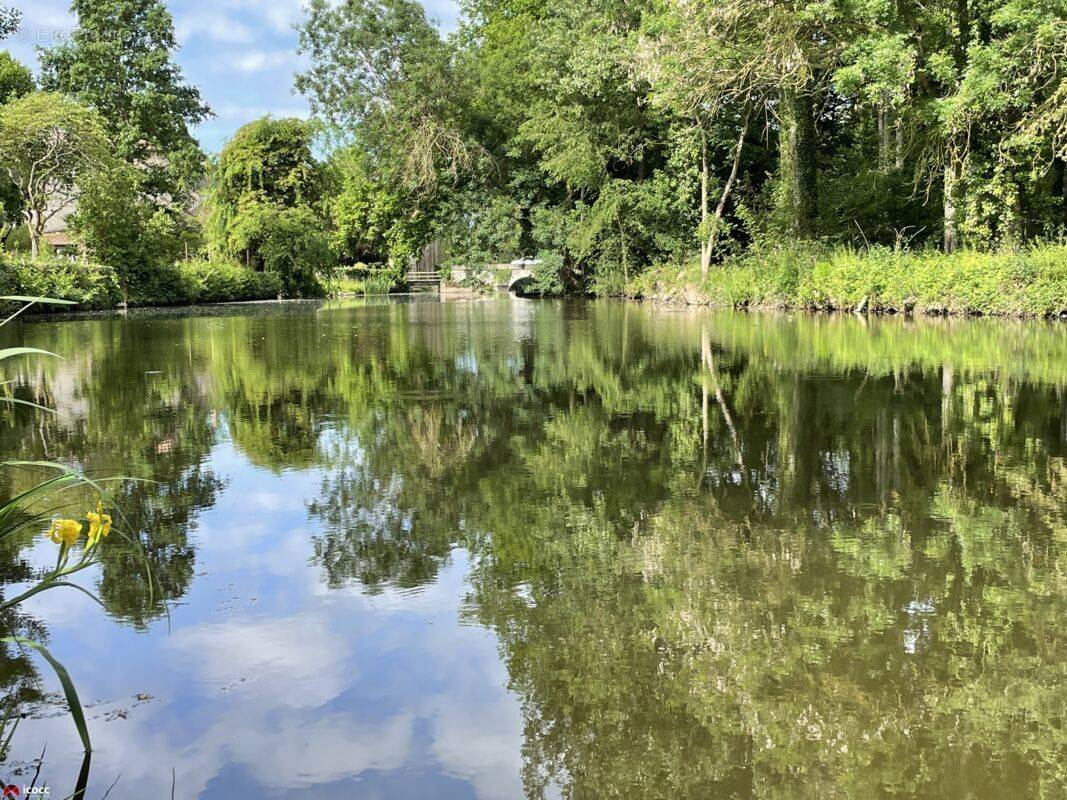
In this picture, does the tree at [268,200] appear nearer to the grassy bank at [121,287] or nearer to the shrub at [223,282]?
the shrub at [223,282]

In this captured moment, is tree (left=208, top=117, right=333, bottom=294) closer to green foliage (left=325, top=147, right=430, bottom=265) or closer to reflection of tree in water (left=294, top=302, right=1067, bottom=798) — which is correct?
green foliage (left=325, top=147, right=430, bottom=265)

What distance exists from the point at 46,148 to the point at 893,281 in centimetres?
2582

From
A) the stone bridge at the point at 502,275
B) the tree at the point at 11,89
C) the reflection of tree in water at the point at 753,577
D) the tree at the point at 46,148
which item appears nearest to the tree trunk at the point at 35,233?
the tree at the point at 46,148

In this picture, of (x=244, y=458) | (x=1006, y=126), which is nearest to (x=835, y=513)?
(x=244, y=458)

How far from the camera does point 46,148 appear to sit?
30.7 meters

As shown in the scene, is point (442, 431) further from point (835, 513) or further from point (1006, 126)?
point (1006, 126)

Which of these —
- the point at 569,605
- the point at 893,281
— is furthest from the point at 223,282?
the point at 569,605

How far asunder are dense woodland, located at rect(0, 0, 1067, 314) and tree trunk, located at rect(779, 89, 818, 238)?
0.09m

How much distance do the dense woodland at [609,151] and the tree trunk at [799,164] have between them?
86 mm

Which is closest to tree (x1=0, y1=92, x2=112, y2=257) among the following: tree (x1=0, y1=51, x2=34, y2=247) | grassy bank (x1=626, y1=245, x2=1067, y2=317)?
tree (x1=0, y1=51, x2=34, y2=247)

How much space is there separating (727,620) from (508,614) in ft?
2.53

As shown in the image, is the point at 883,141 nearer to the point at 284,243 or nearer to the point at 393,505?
the point at 284,243

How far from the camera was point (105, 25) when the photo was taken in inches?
1785

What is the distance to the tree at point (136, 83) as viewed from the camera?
44.9m
